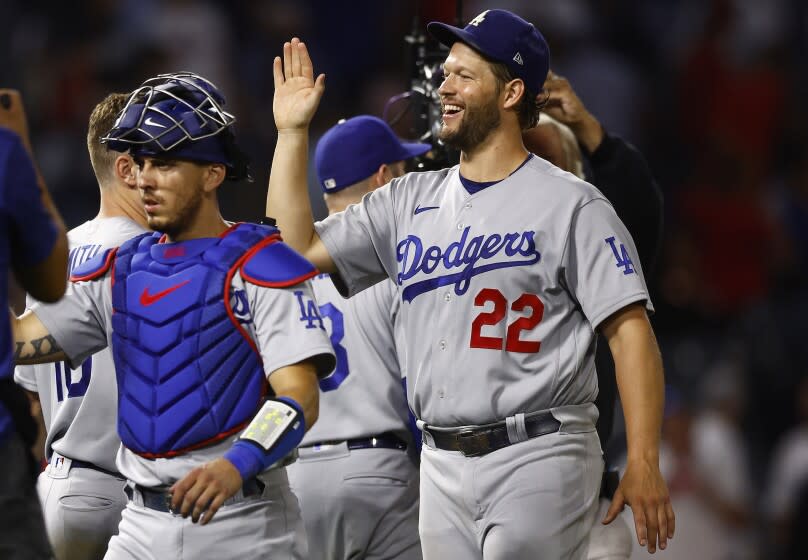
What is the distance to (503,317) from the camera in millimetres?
3486

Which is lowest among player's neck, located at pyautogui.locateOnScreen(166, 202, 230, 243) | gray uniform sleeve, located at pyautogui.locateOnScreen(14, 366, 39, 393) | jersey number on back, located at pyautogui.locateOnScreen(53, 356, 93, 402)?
gray uniform sleeve, located at pyautogui.locateOnScreen(14, 366, 39, 393)

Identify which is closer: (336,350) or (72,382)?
(72,382)

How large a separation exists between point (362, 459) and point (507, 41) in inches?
63.8

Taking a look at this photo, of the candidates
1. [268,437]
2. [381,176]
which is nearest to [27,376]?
[381,176]

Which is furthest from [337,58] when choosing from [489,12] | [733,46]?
[489,12]

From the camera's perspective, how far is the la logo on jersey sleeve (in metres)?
3.48

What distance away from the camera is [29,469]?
9.52 feet

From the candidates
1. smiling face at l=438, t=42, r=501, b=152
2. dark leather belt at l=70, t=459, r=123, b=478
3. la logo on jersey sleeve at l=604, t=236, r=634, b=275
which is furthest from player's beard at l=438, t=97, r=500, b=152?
dark leather belt at l=70, t=459, r=123, b=478

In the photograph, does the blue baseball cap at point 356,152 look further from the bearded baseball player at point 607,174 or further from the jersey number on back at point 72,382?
the jersey number on back at point 72,382

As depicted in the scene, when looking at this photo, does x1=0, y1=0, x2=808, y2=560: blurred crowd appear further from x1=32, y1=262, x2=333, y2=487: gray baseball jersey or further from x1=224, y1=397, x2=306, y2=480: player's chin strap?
x1=224, y1=397, x2=306, y2=480: player's chin strap

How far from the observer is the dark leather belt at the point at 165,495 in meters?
3.12

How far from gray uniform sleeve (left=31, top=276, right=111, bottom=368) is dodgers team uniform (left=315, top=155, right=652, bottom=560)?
0.86 meters

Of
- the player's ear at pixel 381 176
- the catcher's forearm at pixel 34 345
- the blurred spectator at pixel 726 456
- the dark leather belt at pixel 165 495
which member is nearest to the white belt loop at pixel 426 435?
the dark leather belt at pixel 165 495

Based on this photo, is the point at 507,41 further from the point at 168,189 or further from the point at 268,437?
the point at 268,437
